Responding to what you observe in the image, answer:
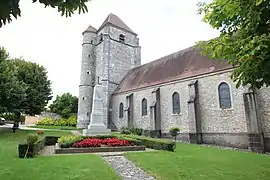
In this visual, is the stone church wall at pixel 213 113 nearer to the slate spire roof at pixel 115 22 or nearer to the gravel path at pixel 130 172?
the gravel path at pixel 130 172

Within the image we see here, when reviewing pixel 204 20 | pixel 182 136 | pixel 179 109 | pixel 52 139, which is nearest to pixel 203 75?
pixel 179 109

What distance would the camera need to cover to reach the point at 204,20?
6.68 m

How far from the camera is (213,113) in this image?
17.8 m

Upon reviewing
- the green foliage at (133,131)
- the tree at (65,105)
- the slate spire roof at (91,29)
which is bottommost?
the green foliage at (133,131)

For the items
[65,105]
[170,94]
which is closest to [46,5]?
[170,94]

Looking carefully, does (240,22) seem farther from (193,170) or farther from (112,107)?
(112,107)

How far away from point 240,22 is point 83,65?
29.9m

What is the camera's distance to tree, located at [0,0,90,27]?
2178 millimetres

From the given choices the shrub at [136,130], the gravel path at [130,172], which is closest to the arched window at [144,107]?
the shrub at [136,130]

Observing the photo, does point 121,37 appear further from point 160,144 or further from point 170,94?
point 160,144

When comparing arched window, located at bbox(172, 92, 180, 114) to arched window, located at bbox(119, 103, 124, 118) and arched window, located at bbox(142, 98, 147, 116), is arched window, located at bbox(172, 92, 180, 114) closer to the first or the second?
arched window, located at bbox(142, 98, 147, 116)

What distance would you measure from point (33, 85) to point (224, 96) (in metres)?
20.8

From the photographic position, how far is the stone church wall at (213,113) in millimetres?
15698

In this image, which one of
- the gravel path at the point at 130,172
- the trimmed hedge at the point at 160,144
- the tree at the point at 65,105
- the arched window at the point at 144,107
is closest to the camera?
the gravel path at the point at 130,172
